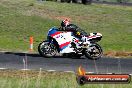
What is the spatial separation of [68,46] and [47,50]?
3.39 feet

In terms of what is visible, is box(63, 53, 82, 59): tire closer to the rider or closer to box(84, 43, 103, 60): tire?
box(84, 43, 103, 60): tire

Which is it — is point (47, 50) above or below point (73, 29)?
below

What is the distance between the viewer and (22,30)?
35.7m

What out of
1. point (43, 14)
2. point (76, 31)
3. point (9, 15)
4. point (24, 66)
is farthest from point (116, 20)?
point (24, 66)

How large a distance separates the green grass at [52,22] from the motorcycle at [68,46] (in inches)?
199

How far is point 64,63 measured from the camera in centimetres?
1969

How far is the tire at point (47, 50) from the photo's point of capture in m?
21.4

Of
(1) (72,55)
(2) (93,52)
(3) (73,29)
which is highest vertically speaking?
(3) (73,29)

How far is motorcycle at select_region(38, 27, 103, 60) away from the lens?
847 inches

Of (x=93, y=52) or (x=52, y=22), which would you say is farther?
(x=52, y=22)

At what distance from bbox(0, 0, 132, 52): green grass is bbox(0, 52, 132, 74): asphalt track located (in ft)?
18.9

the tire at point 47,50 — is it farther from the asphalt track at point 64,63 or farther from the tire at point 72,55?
the tire at point 72,55

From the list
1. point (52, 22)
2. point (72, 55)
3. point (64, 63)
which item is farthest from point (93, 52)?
point (52, 22)

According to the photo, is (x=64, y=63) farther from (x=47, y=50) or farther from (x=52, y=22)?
(x=52, y=22)
